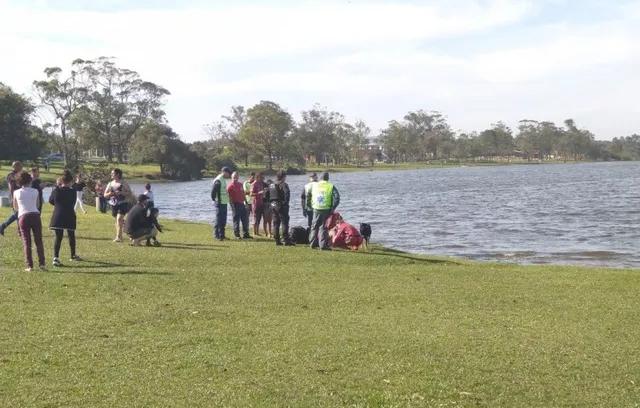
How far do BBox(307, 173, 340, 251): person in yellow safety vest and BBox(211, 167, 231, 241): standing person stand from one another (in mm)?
3057

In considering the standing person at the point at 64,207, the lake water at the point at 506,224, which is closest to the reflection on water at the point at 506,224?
the lake water at the point at 506,224

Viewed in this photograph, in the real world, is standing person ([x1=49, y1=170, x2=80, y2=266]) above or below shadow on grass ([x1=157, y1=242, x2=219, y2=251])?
above

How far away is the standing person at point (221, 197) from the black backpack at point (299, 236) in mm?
2168

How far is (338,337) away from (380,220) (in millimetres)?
28421

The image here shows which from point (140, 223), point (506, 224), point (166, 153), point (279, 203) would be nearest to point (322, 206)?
point (279, 203)

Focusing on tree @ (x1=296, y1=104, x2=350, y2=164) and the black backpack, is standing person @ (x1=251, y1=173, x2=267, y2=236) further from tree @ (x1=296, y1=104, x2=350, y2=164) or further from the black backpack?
tree @ (x1=296, y1=104, x2=350, y2=164)

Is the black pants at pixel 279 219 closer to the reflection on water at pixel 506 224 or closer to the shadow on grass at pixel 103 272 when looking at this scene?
the shadow on grass at pixel 103 272

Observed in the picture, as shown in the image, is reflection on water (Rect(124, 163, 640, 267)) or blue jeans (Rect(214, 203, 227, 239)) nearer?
blue jeans (Rect(214, 203, 227, 239))

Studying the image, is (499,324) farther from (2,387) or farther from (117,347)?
(2,387)

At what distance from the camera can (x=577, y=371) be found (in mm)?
7914

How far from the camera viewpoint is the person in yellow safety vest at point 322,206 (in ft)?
60.2

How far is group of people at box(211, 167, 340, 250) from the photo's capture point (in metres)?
18.5

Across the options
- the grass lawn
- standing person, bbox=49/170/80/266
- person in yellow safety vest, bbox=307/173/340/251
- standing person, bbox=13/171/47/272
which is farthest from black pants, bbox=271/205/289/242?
standing person, bbox=13/171/47/272

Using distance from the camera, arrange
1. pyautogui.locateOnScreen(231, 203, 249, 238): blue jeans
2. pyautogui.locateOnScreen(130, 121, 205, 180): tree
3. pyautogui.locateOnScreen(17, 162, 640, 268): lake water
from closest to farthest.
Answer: pyautogui.locateOnScreen(231, 203, 249, 238): blue jeans → pyautogui.locateOnScreen(17, 162, 640, 268): lake water → pyautogui.locateOnScreen(130, 121, 205, 180): tree
